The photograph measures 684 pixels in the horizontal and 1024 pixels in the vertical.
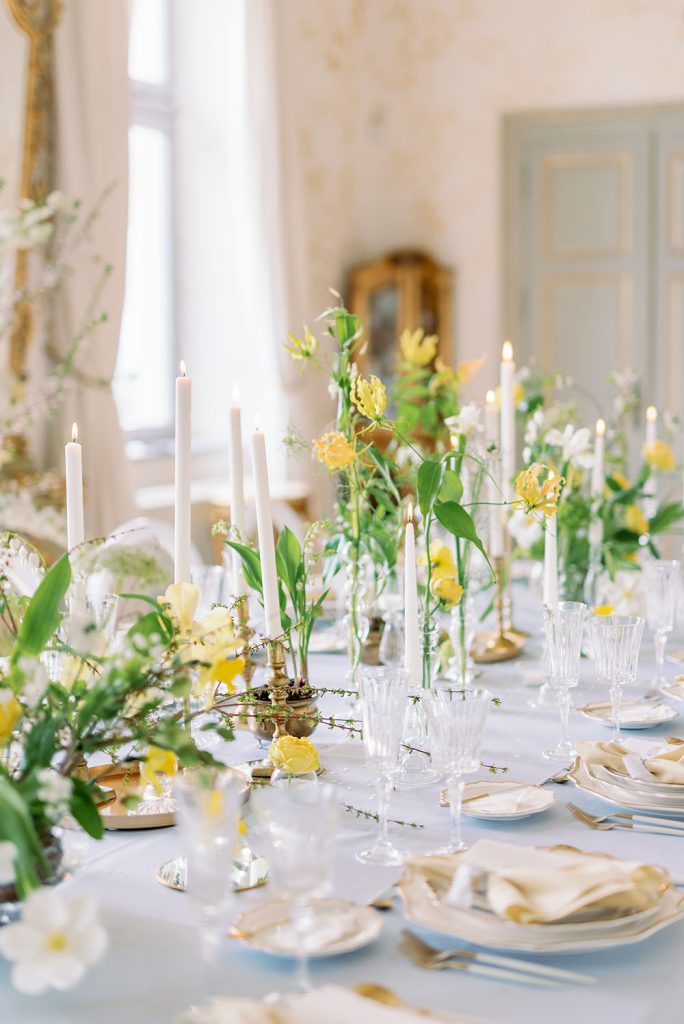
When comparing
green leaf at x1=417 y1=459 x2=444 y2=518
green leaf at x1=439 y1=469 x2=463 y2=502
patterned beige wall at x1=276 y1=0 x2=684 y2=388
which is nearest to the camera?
green leaf at x1=417 y1=459 x2=444 y2=518

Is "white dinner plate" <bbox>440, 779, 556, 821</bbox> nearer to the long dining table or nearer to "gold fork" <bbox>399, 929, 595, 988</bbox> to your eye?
the long dining table

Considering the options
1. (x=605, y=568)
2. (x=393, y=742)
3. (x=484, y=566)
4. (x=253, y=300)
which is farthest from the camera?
(x=253, y=300)

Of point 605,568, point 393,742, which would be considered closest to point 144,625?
point 393,742

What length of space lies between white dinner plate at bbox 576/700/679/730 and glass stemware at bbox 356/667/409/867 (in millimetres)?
587

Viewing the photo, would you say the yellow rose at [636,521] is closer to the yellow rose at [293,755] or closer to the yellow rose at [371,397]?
the yellow rose at [371,397]

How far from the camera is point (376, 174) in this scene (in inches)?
226

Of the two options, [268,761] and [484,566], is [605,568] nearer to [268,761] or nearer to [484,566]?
[484,566]

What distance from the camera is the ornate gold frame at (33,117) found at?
11.8 feet

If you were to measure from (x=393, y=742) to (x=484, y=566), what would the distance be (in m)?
0.84

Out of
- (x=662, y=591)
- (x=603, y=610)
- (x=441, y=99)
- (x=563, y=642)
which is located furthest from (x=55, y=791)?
(x=441, y=99)

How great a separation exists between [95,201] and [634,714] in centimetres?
270

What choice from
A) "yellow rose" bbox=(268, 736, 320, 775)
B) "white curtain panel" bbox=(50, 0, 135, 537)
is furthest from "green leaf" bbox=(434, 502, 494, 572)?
"white curtain panel" bbox=(50, 0, 135, 537)

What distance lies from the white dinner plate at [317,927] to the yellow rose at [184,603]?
0.29m

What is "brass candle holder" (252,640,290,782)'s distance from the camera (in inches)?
60.9
